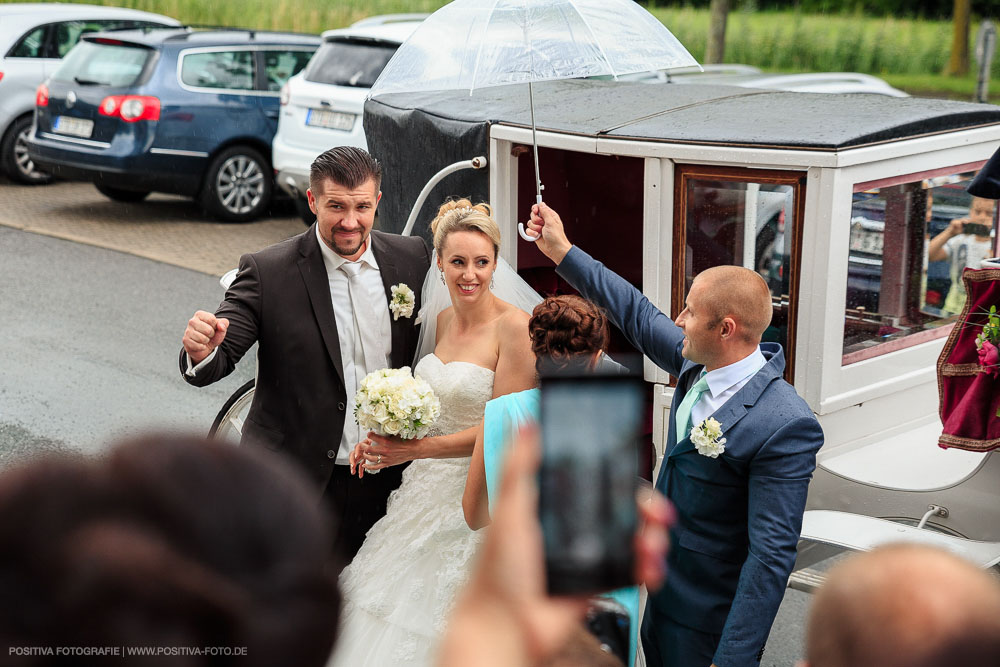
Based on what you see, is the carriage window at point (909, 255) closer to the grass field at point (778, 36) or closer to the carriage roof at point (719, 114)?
the carriage roof at point (719, 114)

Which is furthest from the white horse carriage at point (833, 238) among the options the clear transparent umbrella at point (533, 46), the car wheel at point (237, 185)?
the car wheel at point (237, 185)

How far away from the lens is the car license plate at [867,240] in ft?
14.1

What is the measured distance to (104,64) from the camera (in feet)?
37.1

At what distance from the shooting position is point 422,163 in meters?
5.64

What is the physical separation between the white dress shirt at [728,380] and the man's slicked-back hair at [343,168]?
4.94 ft

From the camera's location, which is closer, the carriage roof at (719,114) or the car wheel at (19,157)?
the carriage roof at (719,114)

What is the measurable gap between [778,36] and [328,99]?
21.6 meters

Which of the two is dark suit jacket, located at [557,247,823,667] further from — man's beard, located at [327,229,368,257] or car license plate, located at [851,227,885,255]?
man's beard, located at [327,229,368,257]

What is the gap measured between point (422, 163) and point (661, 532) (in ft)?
15.1

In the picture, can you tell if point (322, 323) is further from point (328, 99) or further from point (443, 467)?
point (328, 99)

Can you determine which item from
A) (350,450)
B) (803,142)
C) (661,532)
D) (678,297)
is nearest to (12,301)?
(350,450)

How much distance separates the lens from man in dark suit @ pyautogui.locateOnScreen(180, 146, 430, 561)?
3.96 m

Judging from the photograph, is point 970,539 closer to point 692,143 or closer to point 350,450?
point 692,143

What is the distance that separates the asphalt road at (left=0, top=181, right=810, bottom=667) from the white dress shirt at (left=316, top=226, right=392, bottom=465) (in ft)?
2.56
